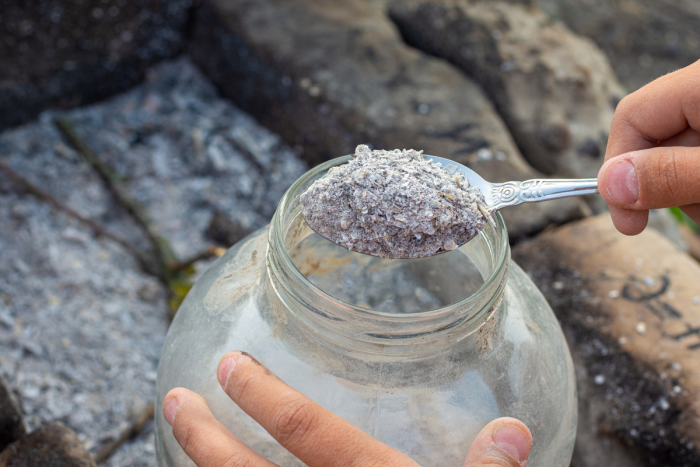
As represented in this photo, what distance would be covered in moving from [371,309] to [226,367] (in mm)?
205

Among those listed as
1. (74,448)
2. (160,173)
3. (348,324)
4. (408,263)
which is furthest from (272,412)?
(160,173)

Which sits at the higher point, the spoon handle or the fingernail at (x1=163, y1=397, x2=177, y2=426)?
the spoon handle

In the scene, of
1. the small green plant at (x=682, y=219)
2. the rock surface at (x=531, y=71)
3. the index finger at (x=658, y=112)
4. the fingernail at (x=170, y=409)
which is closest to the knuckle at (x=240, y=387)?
the fingernail at (x=170, y=409)

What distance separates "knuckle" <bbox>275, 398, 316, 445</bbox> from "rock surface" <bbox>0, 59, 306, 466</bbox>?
2.78 ft

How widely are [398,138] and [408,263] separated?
2.63ft

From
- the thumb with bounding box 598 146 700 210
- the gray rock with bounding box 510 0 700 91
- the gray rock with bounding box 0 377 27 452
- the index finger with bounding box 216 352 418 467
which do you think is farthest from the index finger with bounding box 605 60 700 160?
the gray rock with bounding box 510 0 700 91

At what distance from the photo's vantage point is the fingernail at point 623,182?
2.62ft

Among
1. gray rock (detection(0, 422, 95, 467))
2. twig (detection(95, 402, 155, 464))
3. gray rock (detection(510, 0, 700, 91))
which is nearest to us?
gray rock (detection(0, 422, 95, 467))

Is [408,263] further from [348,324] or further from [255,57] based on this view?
[255,57]

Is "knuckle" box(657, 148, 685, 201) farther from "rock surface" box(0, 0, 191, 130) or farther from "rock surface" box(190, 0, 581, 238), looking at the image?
"rock surface" box(0, 0, 191, 130)

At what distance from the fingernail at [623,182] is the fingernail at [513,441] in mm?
365

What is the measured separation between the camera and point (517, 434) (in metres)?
0.70

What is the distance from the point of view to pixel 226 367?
71 cm

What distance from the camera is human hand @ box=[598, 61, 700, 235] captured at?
30.1 inches
